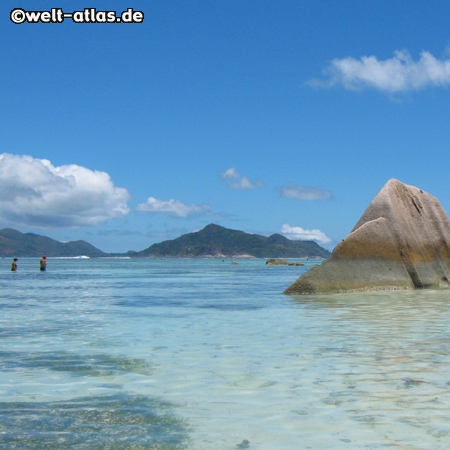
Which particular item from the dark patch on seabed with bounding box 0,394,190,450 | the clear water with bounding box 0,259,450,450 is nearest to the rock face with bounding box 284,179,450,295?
the clear water with bounding box 0,259,450,450

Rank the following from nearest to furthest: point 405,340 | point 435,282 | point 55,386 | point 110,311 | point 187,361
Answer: point 55,386
point 187,361
point 405,340
point 110,311
point 435,282

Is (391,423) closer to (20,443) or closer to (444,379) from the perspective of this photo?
(444,379)

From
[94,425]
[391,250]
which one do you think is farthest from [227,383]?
[391,250]

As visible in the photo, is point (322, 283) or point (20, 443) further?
point (322, 283)

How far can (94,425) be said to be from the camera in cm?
466

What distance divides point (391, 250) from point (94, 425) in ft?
50.4

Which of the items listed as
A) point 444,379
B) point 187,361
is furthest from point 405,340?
point 187,361

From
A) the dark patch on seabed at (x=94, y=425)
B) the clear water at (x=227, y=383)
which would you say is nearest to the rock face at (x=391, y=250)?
the clear water at (x=227, y=383)

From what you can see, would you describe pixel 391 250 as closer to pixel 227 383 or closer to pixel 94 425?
pixel 227 383

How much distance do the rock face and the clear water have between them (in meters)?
5.51

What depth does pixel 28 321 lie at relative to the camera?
12.0 m

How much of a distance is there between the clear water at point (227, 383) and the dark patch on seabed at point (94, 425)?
10mm

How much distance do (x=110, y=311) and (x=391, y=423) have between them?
10.8 m

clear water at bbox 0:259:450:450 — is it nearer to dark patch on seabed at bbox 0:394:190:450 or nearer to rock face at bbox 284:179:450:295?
dark patch on seabed at bbox 0:394:190:450
